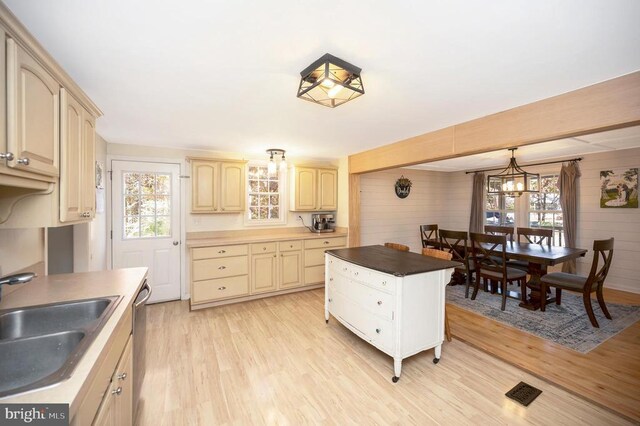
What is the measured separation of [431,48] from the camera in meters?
1.46

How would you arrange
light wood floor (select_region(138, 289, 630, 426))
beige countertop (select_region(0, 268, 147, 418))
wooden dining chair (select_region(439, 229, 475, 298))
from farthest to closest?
wooden dining chair (select_region(439, 229, 475, 298)), light wood floor (select_region(138, 289, 630, 426)), beige countertop (select_region(0, 268, 147, 418))

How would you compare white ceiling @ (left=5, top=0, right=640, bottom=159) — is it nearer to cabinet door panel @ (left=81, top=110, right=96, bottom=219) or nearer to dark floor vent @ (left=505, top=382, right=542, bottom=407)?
cabinet door panel @ (left=81, top=110, right=96, bottom=219)

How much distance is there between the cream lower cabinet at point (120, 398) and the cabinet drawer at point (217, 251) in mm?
2099

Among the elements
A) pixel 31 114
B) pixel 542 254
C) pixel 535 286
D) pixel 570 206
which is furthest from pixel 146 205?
pixel 570 206

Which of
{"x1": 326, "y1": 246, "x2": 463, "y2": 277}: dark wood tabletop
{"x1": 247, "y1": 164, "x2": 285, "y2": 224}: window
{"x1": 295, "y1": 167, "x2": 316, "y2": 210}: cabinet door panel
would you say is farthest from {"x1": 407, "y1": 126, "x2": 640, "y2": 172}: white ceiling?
{"x1": 247, "y1": 164, "x2": 285, "y2": 224}: window

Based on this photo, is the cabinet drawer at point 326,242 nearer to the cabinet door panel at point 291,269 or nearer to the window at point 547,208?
the cabinet door panel at point 291,269

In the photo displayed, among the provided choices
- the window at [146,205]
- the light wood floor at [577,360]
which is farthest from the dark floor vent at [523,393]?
the window at [146,205]

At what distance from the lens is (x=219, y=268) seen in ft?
12.1

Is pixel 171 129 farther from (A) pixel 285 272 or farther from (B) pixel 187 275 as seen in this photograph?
(A) pixel 285 272

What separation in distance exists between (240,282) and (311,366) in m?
1.85

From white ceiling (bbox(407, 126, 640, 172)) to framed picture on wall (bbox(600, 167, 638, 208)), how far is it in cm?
40

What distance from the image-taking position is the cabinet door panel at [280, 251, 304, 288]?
4164 millimetres

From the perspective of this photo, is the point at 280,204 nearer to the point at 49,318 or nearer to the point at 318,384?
the point at 318,384

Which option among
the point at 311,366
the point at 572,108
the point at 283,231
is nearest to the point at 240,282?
the point at 283,231
